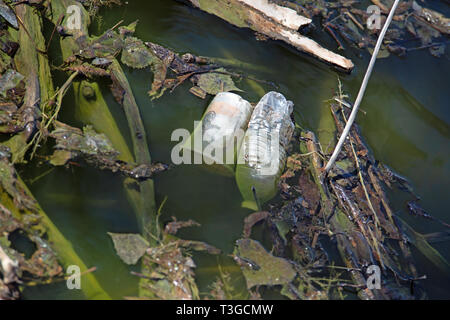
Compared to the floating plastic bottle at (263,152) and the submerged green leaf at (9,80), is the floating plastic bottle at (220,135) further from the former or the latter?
the submerged green leaf at (9,80)

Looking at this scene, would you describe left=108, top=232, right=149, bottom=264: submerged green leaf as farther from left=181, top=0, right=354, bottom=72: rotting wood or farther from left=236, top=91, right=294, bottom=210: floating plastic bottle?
left=181, top=0, right=354, bottom=72: rotting wood

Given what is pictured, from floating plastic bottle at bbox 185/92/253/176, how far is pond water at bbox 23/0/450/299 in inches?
5.1

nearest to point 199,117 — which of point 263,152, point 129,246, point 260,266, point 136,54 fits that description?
point 263,152

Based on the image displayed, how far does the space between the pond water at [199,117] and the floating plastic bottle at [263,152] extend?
0.14 m

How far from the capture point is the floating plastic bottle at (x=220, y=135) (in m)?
3.58

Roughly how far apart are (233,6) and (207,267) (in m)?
2.96

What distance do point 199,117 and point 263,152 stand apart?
0.78m

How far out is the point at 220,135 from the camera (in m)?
3.62

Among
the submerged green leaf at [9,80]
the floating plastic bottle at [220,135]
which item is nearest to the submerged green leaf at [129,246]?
the floating plastic bottle at [220,135]

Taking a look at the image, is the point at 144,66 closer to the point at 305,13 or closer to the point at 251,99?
the point at 251,99

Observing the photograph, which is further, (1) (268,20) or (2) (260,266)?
(1) (268,20)

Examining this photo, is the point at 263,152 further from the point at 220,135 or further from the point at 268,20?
the point at 268,20
